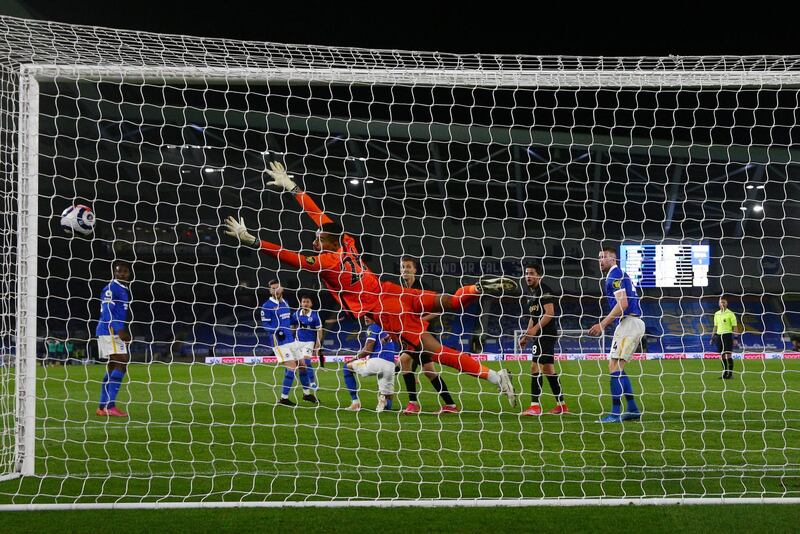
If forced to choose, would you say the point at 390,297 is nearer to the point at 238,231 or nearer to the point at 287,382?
the point at 287,382

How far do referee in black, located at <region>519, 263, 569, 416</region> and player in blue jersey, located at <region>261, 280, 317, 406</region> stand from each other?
Result: 2.81m

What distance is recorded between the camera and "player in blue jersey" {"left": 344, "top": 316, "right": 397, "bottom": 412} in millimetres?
8297

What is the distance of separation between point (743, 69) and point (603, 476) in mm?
3040

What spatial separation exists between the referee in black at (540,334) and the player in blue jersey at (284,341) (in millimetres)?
2812

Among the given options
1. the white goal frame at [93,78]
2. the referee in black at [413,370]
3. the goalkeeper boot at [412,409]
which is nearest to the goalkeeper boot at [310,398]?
the referee in black at [413,370]

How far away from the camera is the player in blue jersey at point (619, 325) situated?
732 cm

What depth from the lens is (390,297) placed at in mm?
8391

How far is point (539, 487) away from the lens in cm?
474

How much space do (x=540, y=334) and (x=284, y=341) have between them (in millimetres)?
3270

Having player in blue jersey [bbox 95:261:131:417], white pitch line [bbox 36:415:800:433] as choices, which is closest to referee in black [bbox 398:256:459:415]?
white pitch line [bbox 36:415:800:433]

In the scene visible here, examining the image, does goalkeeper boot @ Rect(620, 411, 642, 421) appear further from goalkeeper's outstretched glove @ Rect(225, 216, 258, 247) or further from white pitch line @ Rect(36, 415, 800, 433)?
goalkeeper's outstretched glove @ Rect(225, 216, 258, 247)

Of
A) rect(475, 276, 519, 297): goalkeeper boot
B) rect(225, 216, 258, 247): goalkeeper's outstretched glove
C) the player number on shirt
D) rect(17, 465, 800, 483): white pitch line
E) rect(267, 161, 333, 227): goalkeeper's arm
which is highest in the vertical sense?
rect(267, 161, 333, 227): goalkeeper's arm

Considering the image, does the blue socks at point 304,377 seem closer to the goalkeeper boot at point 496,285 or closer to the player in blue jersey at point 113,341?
the player in blue jersey at point 113,341

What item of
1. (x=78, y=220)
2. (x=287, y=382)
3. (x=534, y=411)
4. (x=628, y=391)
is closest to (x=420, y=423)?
(x=534, y=411)
